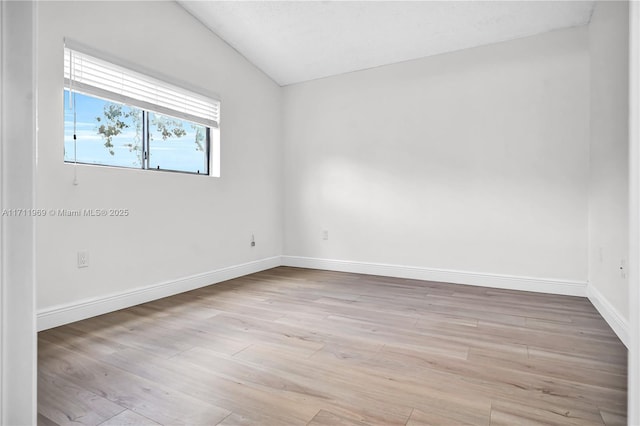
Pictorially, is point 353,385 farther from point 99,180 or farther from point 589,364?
point 99,180

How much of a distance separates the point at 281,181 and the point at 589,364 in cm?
358

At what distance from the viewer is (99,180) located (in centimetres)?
253

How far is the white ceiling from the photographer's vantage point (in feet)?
9.75

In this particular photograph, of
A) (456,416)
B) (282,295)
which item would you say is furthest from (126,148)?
(456,416)

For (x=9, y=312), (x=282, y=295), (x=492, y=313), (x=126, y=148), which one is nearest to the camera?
(x=9, y=312)

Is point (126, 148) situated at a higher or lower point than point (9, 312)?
higher

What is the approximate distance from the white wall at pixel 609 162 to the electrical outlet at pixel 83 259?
3424 millimetres

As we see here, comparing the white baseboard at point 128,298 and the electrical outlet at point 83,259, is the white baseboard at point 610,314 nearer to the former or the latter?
the white baseboard at point 128,298

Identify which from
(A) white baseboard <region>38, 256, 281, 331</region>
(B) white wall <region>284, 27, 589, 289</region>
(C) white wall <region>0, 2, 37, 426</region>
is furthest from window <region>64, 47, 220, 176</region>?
(C) white wall <region>0, 2, 37, 426</region>

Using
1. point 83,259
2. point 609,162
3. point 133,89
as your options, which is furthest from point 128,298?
point 609,162

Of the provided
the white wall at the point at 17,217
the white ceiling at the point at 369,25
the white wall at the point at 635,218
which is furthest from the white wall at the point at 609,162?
the white wall at the point at 17,217

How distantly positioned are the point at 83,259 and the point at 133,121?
1.18m

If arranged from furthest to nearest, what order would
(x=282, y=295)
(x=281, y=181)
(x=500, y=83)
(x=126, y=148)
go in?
(x=281, y=181)
(x=500, y=83)
(x=282, y=295)
(x=126, y=148)

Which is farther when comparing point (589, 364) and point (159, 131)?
point (159, 131)
